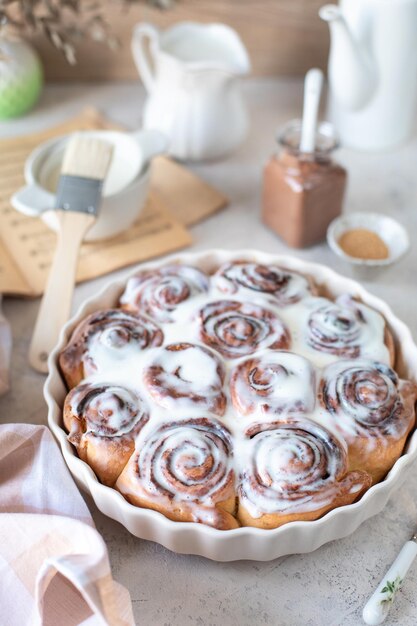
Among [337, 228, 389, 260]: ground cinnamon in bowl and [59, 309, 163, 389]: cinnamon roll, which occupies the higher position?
[59, 309, 163, 389]: cinnamon roll

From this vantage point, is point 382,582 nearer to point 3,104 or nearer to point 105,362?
point 105,362

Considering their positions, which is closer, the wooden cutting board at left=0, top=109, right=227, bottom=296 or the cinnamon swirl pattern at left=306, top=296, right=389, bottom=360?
the cinnamon swirl pattern at left=306, top=296, right=389, bottom=360

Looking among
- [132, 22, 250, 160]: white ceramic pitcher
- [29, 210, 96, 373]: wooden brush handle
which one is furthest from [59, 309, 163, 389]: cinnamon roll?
[132, 22, 250, 160]: white ceramic pitcher

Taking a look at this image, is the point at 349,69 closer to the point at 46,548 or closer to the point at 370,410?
the point at 370,410

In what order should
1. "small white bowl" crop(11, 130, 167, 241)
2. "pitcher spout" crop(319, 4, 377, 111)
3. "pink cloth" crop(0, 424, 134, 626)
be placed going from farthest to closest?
"pitcher spout" crop(319, 4, 377, 111) < "small white bowl" crop(11, 130, 167, 241) < "pink cloth" crop(0, 424, 134, 626)

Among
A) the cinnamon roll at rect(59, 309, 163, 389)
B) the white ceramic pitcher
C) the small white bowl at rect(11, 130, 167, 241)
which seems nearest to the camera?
the cinnamon roll at rect(59, 309, 163, 389)

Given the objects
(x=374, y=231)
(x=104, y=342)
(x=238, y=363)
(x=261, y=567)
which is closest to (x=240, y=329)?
(x=238, y=363)

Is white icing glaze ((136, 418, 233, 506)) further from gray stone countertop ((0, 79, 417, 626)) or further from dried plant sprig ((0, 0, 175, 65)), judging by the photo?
dried plant sprig ((0, 0, 175, 65))

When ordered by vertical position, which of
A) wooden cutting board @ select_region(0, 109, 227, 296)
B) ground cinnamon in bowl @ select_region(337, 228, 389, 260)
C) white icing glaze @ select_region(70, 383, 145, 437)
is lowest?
wooden cutting board @ select_region(0, 109, 227, 296)
